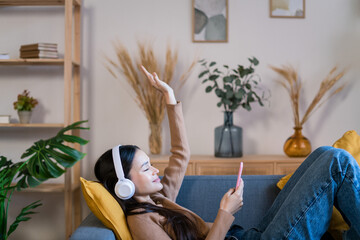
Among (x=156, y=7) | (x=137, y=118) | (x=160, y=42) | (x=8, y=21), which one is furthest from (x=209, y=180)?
(x=8, y=21)

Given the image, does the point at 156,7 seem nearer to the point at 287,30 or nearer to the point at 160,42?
the point at 160,42

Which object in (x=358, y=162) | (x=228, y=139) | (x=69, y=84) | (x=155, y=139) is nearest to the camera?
(x=358, y=162)

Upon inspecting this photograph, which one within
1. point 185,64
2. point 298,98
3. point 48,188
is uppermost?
point 185,64

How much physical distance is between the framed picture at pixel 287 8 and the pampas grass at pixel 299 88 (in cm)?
41

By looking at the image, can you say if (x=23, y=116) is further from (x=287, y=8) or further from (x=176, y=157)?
(x=287, y=8)

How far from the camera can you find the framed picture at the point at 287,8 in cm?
328

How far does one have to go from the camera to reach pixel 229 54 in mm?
3285

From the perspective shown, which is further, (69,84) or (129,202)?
(69,84)

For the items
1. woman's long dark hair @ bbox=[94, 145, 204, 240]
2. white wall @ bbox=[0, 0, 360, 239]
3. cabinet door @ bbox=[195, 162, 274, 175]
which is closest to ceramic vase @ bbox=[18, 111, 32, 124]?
white wall @ bbox=[0, 0, 360, 239]

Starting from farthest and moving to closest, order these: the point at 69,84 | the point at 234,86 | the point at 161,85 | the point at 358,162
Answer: the point at 234,86 < the point at 69,84 < the point at 358,162 < the point at 161,85

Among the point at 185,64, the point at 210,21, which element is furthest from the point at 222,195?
the point at 210,21

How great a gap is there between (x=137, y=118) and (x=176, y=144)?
1.34m

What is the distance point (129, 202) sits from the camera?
1.68m

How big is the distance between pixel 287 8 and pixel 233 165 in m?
1.34
